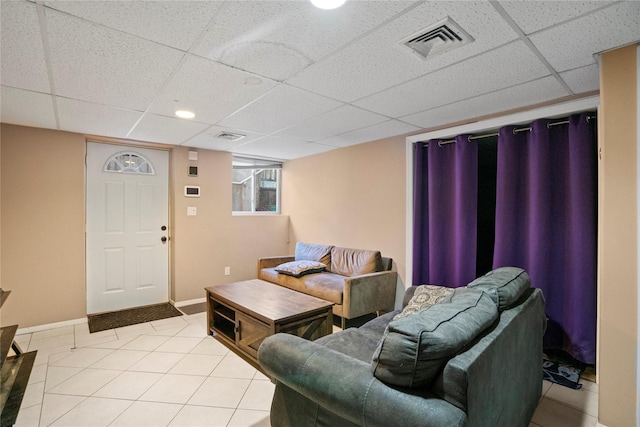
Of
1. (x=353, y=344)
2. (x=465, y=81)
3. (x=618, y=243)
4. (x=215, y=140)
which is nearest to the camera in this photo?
(x=618, y=243)

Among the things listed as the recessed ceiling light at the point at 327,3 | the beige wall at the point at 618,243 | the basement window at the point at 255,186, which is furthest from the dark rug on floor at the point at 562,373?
the basement window at the point at 255,186

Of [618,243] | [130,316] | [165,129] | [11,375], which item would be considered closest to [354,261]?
[618,243]

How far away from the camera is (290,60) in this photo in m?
1.91

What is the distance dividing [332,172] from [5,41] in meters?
3.54

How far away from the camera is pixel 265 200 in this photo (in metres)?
5.63

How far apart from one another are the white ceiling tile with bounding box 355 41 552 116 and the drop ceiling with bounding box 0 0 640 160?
1cm

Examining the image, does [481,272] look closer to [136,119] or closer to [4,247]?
[136,119]

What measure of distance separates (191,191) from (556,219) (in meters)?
4.28

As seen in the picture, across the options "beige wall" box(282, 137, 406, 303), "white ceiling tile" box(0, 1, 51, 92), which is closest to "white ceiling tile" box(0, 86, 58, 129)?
"white ceiling tile" box(0, 1, 51, 92)

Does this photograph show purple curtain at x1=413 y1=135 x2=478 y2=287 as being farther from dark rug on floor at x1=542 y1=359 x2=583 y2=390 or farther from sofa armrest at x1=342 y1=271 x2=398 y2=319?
dark rug on floor at x1=542 y1=359 x2=583 y2=390

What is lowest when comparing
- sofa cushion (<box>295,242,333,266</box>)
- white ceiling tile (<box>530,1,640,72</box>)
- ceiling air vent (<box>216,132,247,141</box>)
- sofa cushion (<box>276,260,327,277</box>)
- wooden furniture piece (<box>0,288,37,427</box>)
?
wooden furniture piece (<box>0,288,37,427</box>)

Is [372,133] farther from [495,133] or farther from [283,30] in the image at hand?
[283,30]

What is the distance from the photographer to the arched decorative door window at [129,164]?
13.2 ft

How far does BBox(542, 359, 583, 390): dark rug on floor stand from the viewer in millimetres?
2387
